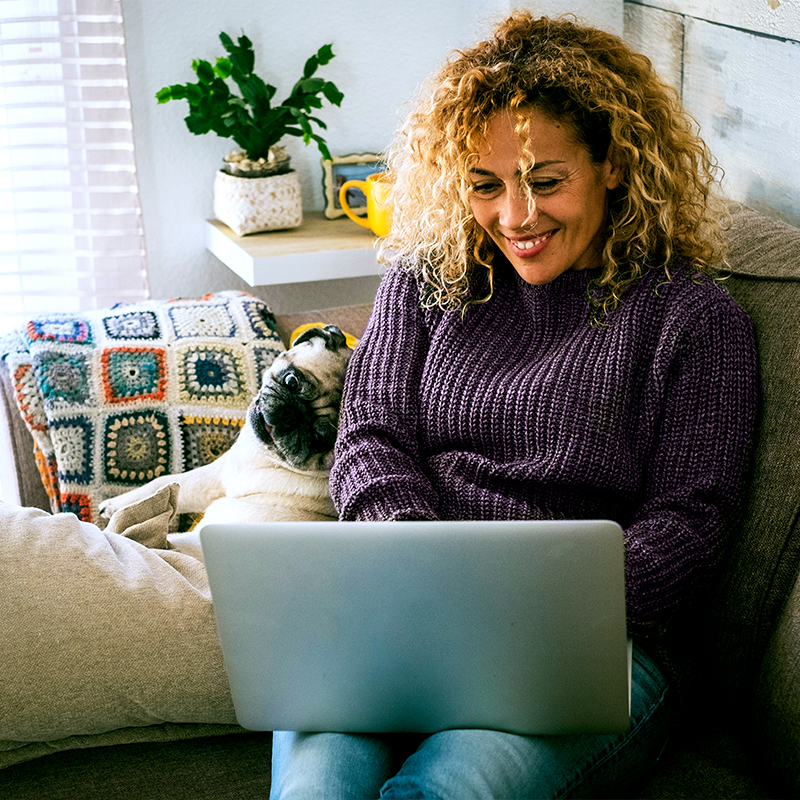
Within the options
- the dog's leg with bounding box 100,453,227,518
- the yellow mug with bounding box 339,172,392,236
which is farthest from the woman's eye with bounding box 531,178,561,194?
the yellow mug with bounding box 339,172,392,236

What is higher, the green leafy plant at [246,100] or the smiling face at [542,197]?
the green leafy plant at [246,100]

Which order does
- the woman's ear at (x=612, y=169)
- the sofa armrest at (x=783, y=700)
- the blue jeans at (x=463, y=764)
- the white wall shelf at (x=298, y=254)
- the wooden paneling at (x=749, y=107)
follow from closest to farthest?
the blue jeans at (x=463, y=764), the sofa armrest at (x=783, y=700), the woman's ear at (x=612, y=169), the wooden paneling at (x=749, y=107), the white wall shelf at (x=298, y=254)

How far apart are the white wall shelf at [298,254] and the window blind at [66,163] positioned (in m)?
0.25

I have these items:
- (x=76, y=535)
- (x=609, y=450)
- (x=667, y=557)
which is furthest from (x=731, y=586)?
(x=76, y=535)

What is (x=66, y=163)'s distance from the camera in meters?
2.16

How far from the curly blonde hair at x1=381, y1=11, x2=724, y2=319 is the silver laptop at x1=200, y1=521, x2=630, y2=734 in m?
0.55

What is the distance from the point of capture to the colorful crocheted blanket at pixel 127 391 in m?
1.57

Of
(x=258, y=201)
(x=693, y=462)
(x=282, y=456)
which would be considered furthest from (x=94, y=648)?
(x=258, y=201)

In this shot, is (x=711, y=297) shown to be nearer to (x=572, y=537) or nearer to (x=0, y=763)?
(x=572, y=537)

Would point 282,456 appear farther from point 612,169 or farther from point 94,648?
point 612,169

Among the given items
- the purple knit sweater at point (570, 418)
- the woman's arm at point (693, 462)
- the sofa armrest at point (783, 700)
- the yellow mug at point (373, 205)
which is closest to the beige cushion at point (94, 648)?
the purple knit sweater at point (570, 418)

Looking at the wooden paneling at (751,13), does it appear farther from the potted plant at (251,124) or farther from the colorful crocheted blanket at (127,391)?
the colorful crocheted blanket at (127,391)

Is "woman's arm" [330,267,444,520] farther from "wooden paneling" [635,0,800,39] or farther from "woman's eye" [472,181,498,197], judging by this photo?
"wooden paneling" [635,0,800,39]

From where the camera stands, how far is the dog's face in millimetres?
1437
